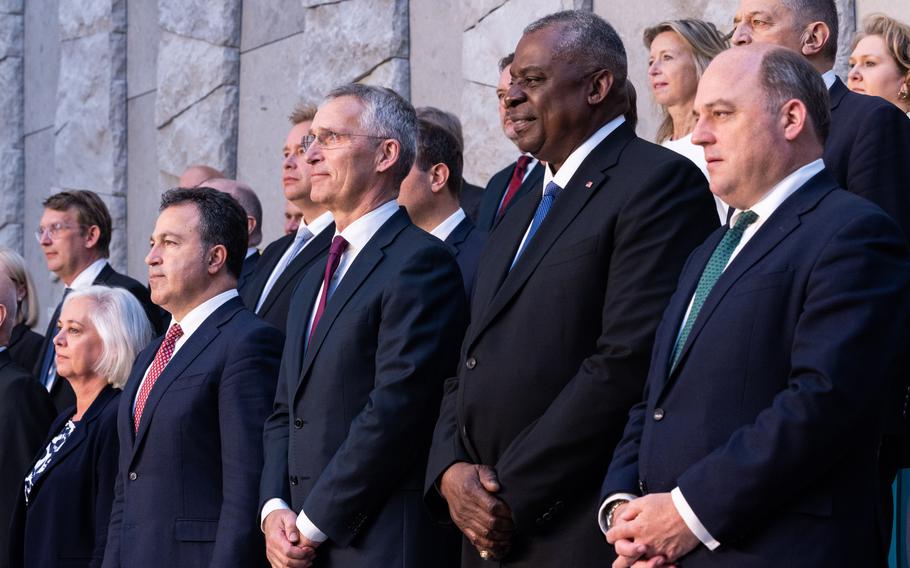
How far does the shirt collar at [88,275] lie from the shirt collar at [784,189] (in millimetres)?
3995

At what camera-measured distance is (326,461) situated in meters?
3.72

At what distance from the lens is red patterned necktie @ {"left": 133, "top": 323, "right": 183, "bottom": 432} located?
4.39 metres

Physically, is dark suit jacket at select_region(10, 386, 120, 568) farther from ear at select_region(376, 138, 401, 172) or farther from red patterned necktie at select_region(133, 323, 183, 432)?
ear at select_region(376, 138, 401, 172)

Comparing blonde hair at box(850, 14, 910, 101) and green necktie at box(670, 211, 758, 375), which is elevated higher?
blonde hair at box(850, 14, 910, 101)

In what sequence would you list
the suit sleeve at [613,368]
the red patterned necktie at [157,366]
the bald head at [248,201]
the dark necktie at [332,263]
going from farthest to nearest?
the bald head at [248,201]
the red patterned necktie at [157,366]
the dark necktie at [332,263]
the suit sleeve at [613,368]

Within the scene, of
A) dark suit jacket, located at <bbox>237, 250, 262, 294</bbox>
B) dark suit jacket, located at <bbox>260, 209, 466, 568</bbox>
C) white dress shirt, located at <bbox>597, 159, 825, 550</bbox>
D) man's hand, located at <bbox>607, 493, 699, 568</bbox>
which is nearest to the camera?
man's hand, located at <bbox>607, 493, 699, 568</bbox>

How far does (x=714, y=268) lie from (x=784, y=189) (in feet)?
0.73

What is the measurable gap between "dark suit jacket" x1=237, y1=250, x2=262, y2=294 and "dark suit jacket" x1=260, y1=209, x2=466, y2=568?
5.32ft

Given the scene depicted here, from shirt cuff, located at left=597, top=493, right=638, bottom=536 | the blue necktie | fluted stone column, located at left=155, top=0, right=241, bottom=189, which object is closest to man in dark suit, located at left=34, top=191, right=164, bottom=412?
fluted stone column, located at left=155, top=0, right=241, bottom=189

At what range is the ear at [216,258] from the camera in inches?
176

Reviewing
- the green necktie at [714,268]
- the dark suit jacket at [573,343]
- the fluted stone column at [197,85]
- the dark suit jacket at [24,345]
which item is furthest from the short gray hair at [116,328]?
the fluted stone column at [197,85]

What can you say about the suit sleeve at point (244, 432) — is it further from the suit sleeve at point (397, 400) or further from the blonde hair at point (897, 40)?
the blonde hair at point (897, 40)

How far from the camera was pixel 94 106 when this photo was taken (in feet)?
30.1

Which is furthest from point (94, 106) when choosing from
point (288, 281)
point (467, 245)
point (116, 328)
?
point (467, 245)
